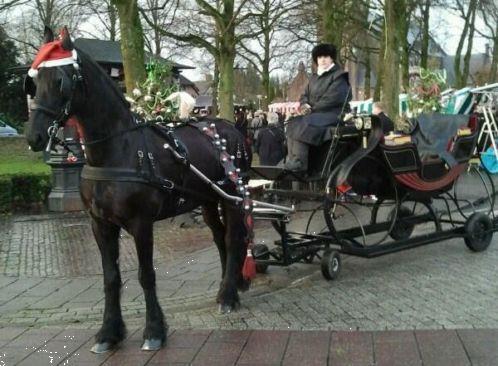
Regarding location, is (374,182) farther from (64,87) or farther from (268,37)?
(268,37)

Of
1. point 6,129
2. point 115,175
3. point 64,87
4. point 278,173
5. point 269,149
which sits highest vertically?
point 64,87

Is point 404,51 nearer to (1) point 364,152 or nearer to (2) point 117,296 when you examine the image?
(1) point 364,152

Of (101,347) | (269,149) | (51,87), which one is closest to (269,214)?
(101,347)

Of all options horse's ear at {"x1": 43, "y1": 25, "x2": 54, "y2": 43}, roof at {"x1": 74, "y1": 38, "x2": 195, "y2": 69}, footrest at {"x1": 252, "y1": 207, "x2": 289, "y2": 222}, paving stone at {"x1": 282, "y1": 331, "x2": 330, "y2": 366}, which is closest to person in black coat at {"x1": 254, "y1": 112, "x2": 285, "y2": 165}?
footrest at {"x1": 252, "y1": 207, "x2": 289, "y2": 222}

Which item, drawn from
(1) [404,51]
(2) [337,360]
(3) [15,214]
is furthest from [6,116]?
(2) [337,360]

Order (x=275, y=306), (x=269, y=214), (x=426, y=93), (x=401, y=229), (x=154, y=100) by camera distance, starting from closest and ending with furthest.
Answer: (x=275, y=306)
(x=269, y=214)
(x=401, y=229)
(x=154, y=100)
(x=426, y=93)

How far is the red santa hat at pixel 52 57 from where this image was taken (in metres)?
4.40

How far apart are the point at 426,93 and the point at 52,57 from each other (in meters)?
11.9

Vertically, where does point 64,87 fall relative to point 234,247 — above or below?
above

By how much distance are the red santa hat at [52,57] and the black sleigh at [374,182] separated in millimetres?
2797

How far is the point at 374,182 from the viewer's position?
24.2 ft

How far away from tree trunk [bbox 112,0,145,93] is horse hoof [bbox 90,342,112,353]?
7.70 m

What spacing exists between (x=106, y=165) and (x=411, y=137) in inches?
185

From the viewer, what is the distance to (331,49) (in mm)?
7090
